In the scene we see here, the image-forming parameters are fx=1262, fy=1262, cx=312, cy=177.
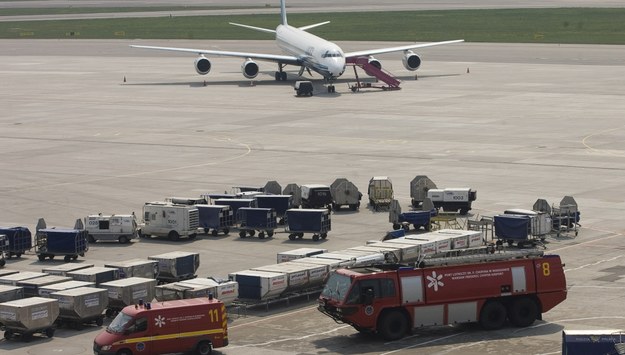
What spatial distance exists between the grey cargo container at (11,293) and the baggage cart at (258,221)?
18495mm

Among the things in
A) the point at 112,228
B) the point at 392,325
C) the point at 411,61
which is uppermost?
the point at 411,61

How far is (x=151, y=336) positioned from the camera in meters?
44.6

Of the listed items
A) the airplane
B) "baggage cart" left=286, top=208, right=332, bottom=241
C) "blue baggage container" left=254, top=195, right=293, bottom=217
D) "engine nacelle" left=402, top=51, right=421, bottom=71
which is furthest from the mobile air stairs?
"baggage cart" left=286, top=208, right=332, bottom=241

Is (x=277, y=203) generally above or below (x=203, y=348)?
above

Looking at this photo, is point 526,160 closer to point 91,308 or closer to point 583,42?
point 91,308

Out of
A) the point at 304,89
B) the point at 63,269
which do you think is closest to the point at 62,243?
the point at 63,269

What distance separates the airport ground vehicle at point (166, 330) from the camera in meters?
44.2

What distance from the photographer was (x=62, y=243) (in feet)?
205

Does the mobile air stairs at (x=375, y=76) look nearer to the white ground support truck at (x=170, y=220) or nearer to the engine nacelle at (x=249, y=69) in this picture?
the engine nacelle at (x=249, y=69)

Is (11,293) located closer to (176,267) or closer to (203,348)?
(176,267)

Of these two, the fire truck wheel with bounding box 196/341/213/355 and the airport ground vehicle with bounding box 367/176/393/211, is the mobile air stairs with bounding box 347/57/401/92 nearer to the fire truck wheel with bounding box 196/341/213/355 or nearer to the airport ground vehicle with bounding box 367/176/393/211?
the airport ground vehicle with bounding box 367/176/393/211

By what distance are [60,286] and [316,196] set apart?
2507cm

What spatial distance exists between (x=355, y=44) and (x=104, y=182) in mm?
110561

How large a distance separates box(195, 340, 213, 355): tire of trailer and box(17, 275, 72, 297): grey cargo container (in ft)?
31.1
